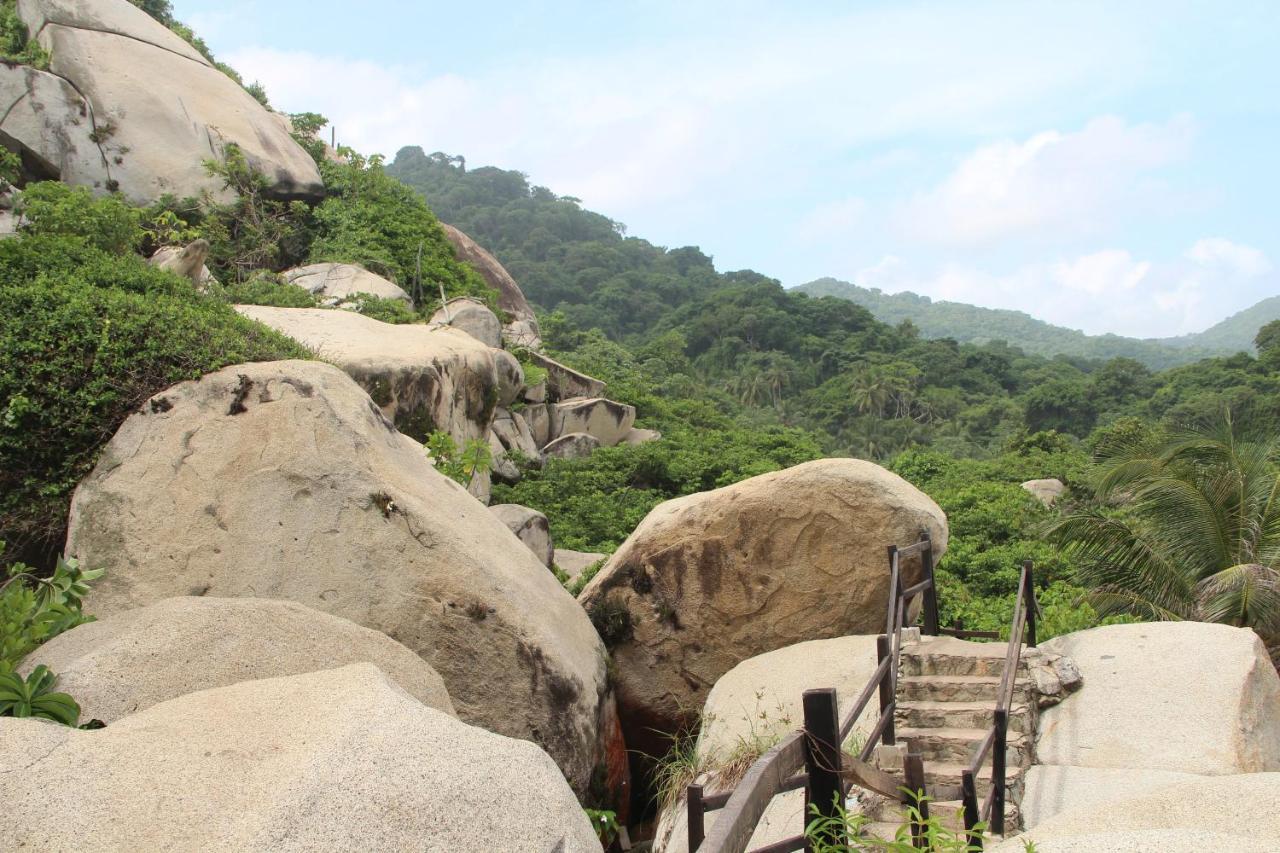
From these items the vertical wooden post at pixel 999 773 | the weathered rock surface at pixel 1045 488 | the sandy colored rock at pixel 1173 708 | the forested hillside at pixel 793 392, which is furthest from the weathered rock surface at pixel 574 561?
the weathered rock surface at pixel 1045 488

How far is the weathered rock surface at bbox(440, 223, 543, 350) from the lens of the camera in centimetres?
2636

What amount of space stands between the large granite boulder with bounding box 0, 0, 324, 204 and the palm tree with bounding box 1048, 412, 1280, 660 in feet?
53.3

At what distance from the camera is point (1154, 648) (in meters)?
8.10

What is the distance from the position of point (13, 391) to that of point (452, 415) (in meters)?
6.31

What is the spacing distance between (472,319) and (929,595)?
12936mm

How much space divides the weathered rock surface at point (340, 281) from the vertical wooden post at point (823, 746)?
16416 mm

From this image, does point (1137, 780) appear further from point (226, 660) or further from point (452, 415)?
point (452, 415)

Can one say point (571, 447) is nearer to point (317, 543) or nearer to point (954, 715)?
point (317, 543)

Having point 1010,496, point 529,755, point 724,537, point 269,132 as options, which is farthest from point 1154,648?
point 269,132

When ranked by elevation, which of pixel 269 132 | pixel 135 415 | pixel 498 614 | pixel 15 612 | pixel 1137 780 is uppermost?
pixel 269 132

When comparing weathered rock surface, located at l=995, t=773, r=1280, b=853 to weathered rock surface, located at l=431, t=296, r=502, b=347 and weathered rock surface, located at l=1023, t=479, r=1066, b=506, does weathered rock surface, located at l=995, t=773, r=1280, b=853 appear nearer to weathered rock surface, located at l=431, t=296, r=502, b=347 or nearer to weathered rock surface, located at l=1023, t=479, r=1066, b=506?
weathered rock surface, located at l=431, t=296, r=502, b=347

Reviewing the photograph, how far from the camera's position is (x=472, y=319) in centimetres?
1995

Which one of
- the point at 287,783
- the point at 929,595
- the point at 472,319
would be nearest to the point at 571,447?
the point at 472,319

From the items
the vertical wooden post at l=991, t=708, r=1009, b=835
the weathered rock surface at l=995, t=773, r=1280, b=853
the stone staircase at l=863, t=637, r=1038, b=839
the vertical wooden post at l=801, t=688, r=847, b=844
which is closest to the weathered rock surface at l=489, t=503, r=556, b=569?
the stone staircase at l=863, t=637, r=1038, b=839
